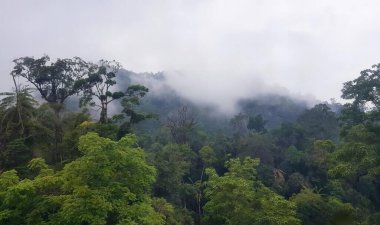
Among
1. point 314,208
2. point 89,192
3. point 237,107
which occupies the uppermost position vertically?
point 237,107

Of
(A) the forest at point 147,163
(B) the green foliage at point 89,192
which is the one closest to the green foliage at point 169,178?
(A) the forest at point 147,163

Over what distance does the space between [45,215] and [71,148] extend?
549 centimetres

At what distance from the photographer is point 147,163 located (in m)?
21.7

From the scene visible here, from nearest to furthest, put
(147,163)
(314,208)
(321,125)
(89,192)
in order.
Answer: (89,192)
(147,163)
(314,208)
(321,125)

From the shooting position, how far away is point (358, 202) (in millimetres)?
29766

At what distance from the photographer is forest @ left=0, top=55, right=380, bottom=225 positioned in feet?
47.9

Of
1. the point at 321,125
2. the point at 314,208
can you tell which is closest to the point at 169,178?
the point at 314,208

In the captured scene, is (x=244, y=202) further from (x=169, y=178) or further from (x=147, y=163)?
(x=169, y=178)

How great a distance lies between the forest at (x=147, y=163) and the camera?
47.9ft

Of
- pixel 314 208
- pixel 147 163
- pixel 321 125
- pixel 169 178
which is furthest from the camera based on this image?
pixel 321 125

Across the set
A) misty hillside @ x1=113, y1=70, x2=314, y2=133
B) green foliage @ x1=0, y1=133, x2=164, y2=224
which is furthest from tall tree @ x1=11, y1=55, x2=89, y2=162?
misty hillside @ x1=113, y1=70, x2=314, y2=133

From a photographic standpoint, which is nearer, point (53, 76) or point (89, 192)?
point (89, 192)

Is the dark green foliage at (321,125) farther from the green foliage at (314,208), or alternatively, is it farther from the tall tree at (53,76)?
the tall tree at (53,76)

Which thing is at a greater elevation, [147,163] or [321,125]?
[321,125]
